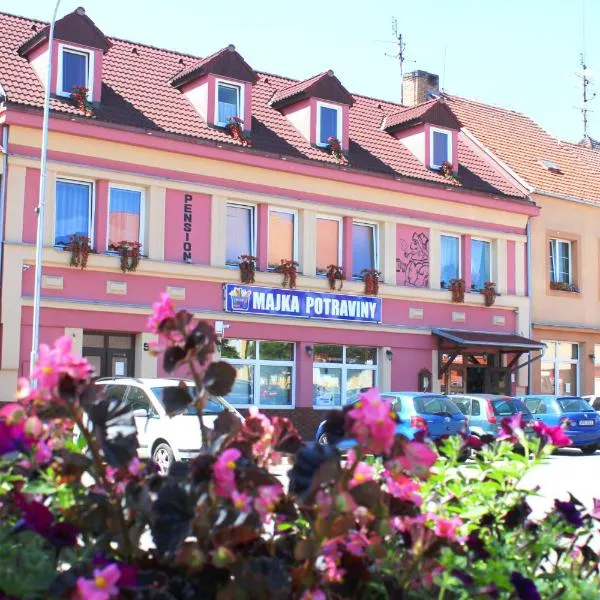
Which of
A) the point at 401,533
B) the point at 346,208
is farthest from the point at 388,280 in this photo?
the point at 401,533

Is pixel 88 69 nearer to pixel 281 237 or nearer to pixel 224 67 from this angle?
pixel 224 67

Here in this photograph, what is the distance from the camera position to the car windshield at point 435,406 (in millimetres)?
21297

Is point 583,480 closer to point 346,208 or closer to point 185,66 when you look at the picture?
point 346,208

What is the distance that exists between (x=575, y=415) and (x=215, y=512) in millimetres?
23158

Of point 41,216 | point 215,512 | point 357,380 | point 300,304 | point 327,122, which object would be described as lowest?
point 215,512

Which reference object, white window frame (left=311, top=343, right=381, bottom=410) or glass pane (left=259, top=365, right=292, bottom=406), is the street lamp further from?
white window frame (left=311, top=343, right=381, bottom=410)

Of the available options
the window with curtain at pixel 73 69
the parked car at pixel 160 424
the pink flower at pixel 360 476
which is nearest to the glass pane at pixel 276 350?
the window with curtain at pixel 73 69

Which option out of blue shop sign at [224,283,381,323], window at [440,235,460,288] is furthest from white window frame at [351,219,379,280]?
window at [440,235,460,288]

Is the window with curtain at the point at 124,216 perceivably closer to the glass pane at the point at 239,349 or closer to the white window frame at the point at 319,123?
the glass pane at the point at 239,349

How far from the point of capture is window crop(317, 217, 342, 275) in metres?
27.1

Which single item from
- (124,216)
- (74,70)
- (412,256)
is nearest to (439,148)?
(412,256)

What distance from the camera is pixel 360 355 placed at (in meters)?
27.9

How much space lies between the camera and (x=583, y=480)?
1719cm

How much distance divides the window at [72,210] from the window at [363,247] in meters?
7.84
